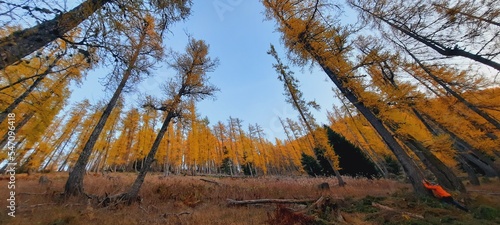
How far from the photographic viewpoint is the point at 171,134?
36.4m

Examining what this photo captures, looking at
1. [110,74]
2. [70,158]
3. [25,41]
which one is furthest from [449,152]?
[70,158]

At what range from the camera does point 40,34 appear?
8.57 feet

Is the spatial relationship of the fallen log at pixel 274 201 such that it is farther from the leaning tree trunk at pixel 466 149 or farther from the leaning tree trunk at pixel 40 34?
the leaning tree trunk at pixel 466 149

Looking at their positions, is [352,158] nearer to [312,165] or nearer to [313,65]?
[312,165]

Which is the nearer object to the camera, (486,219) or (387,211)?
(486,219)

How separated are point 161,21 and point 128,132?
94.6 feet

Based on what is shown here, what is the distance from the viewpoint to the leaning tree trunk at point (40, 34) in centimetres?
234

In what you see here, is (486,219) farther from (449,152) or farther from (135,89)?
(135,89)

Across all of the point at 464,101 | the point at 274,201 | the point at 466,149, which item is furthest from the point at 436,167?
the point at 274,201

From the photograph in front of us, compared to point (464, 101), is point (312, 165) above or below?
above

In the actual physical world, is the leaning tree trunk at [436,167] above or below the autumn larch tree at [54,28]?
below

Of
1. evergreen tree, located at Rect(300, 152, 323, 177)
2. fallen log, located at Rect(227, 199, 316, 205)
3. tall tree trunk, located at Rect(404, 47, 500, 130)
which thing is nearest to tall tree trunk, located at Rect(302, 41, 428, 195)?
tall tree trunk, located at Rect(404, 47, 500, 130)

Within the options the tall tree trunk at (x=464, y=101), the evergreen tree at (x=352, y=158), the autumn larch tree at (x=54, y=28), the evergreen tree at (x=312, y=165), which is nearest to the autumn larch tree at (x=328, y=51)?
the tall tree trunk at (x=464, y=101)

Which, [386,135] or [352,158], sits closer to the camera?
[386,135]
